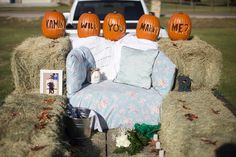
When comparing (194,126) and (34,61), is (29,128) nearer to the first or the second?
(194,126)

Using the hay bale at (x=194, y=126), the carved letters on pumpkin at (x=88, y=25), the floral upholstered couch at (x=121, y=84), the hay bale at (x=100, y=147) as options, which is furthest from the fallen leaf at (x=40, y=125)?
the carved letters on pumpkin at (x=88, y=25)

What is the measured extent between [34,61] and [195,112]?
286 centimetres

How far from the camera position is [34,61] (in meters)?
6.48

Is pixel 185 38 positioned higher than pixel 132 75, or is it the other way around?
pixel 185 38

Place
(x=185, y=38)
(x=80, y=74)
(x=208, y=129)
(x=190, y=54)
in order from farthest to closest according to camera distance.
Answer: (x=185, y=38), (x=190, y=54), (x=80, y=74), (x=208, y=129)

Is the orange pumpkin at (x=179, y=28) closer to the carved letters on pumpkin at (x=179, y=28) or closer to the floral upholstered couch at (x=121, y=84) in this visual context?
the carved letters on pumpkin at (x=179, y=28)

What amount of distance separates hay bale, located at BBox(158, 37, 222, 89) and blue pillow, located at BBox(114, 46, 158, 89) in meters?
0.43

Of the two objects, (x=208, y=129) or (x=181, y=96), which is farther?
(x=181, y=96)

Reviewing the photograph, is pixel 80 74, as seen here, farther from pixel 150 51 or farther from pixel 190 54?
pixel 190 54

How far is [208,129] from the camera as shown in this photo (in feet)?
15.1

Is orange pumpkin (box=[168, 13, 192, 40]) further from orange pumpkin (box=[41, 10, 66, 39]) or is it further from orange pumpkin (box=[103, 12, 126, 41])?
orange pumpkin (box=[41, 10, 66, 39])

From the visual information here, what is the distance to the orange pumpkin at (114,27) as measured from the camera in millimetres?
7453

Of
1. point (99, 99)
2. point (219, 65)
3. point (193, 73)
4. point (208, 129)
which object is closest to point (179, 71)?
point (193, 73)

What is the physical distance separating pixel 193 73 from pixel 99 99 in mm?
1851
